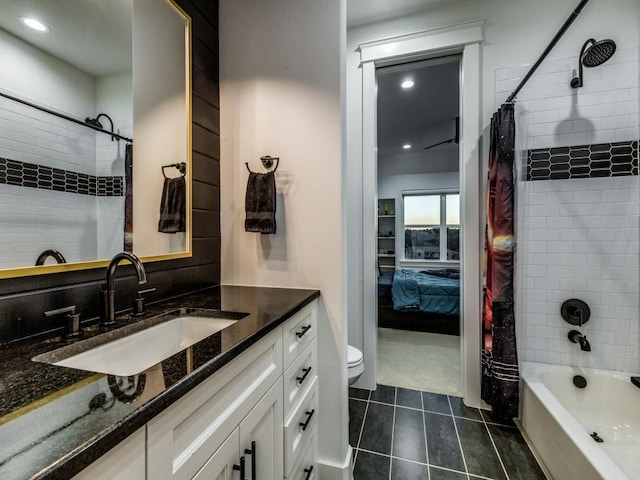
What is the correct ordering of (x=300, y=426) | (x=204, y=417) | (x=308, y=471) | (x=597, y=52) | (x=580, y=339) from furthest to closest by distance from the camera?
(x=580, y=339) → (x=597, y=52) → (x=308, y=471) → (x=300, y=426) → (x=204, y=417)

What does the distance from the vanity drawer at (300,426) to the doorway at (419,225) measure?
130 cm

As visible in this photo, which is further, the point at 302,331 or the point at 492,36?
the point at 492,36

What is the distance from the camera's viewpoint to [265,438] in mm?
943

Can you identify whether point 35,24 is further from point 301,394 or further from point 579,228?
point 579,228

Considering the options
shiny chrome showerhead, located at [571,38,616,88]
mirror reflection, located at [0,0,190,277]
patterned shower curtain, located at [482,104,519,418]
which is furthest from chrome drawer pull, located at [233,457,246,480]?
shiny chrome showerhead, located at [571,38,616,88]

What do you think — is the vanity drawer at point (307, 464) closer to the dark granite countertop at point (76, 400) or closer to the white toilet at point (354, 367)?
the white toilet at point (354, 367)

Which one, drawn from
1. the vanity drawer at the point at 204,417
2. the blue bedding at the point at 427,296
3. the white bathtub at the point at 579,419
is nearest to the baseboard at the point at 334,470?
the vanity drawer at the point at 204,417

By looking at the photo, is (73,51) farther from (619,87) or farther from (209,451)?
(619,87)

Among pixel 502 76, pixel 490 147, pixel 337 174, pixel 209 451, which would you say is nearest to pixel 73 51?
pixel 337 174

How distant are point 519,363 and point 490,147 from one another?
1.46 metres

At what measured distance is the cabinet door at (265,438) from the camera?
0.84 metres

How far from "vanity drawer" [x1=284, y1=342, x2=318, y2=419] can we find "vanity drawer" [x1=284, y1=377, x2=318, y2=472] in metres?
0.03

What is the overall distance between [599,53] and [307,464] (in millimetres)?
2662

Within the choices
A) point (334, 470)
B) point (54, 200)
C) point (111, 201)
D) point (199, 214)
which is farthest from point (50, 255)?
point (334, 470)
